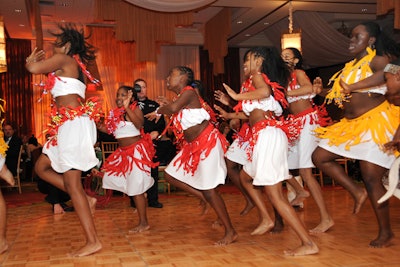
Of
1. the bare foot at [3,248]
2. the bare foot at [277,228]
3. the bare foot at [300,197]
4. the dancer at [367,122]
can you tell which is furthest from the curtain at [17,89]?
the dancer at [367,122]

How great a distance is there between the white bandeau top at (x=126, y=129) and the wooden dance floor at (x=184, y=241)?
82 cm

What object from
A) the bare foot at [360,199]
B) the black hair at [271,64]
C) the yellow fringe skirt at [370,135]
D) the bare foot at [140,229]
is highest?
the black hair at [271,64]

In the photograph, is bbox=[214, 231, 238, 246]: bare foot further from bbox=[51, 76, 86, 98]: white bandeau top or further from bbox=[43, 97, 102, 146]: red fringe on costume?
bbox=[51, 76, 86, 98]: white bandeau top

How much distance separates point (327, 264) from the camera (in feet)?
8.62

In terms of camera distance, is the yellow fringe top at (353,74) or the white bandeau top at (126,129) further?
the white bandeau top at (126,129)

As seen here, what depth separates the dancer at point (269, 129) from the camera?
284 cm

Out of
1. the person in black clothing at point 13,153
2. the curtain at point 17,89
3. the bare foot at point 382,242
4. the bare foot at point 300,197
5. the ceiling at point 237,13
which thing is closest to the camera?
the bare foot at point 382,242

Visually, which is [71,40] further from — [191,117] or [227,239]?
[227,239]

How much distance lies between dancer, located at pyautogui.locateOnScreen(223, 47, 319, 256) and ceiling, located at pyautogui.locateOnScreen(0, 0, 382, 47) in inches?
215

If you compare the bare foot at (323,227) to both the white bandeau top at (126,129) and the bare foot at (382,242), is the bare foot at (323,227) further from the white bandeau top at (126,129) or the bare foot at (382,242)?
the white bandeau top at (126,129)

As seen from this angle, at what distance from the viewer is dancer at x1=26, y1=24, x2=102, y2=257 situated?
10.1 ft

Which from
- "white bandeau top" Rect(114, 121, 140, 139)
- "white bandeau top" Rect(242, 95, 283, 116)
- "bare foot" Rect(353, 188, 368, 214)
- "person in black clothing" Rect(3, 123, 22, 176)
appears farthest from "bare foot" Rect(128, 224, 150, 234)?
"person in black clothing" Rect(3, 123, 22, 176)

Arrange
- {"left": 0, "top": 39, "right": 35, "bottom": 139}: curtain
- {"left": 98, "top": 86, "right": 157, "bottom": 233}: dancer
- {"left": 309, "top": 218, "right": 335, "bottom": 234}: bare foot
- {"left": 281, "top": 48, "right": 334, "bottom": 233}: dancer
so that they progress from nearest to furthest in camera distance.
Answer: {"left": 309, "top": 218, "right": 335, "bottom": 234}: bare foot < {"left": 281, "top": 48, "right": 334, "bottom": 233}: dancer < {"left": 98, "top": 86, "right": 157, "bottom": 233}: dancer < {"left": 0, "top": 39, "right": 35, "bottom": 139}: curtain

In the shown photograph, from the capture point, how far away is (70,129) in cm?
314
